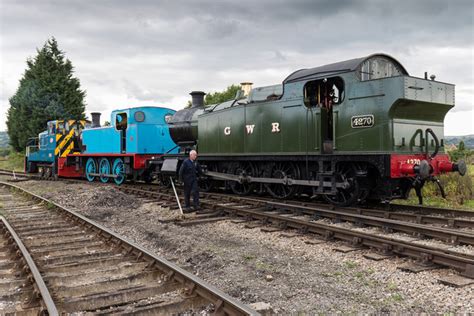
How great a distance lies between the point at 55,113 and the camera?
32938 mm

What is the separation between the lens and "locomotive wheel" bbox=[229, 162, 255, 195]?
39.1ft

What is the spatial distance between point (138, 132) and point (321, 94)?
27.1 feet

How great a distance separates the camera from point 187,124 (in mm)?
14406

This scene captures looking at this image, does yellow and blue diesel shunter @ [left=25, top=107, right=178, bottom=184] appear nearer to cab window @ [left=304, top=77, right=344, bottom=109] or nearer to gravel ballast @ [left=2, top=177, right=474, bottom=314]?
cab window @ [left=304, top=77, right=344, bottom=109]

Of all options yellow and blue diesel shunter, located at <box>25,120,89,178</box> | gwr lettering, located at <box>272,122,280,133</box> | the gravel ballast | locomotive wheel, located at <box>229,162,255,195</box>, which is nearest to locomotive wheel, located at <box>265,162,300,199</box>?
locomotive wheel, located at <box>229,162,255,195</box>

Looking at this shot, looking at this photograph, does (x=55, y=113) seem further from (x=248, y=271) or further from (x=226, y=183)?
(x=248, y=271)

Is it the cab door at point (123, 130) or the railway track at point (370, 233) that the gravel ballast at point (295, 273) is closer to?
the railway track at point (370, 233)

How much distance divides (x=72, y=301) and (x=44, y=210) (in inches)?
285

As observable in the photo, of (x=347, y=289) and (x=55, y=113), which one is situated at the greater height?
(x=55, y=113)

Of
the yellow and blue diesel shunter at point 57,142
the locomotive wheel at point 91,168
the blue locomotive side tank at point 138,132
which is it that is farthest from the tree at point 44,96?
the blue locomotive side tank at point 138,132

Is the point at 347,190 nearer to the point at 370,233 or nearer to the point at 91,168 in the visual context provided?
the point at 370,233

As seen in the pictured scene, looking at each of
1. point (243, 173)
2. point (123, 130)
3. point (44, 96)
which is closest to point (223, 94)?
point (44, 96)

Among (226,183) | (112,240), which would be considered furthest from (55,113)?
(112,240)

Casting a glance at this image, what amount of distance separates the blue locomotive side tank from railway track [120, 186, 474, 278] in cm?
556
